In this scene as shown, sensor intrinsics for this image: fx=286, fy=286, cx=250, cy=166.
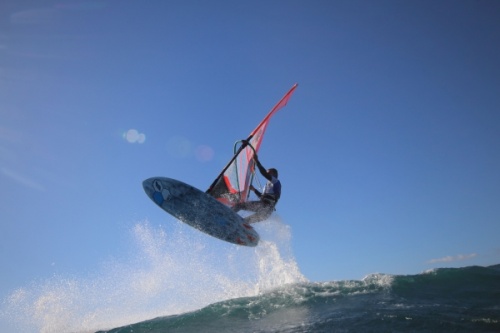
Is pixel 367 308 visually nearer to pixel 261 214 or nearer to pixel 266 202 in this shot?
pixel 266 202

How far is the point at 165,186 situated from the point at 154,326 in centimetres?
412

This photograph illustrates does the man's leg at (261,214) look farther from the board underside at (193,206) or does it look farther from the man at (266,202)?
the board underside at (193,206)

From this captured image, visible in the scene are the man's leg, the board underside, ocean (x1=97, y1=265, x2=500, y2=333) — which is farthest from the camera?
the man's leg

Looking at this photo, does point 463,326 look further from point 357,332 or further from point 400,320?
point 357,332

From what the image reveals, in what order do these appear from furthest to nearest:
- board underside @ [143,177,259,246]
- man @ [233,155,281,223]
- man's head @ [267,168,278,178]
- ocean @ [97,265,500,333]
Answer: man's head @ [267,168,278,178]
man @ [233,155,281,223]
board underside @ [143,177,259,246]
ocean @ [97,265,500,333]

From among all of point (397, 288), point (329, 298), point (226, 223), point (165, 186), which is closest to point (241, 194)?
point (226, 223)

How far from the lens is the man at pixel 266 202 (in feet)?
32.9

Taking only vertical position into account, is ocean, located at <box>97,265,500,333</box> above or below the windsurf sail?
below

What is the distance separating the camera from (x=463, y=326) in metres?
5.00

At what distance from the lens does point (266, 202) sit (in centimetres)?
1009

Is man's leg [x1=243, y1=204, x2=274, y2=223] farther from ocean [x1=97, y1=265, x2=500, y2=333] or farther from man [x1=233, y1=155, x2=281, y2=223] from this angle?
ocean [x1=97, y1=265, x2=500, y2=333]

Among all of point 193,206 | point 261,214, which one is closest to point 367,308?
point 261,214

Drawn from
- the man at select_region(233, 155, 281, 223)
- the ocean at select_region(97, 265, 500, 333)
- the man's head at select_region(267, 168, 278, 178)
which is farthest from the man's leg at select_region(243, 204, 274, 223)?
the ocean at select_region(97, 265, 500, 333)

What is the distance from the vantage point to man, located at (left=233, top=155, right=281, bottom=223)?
1002 centimetres
